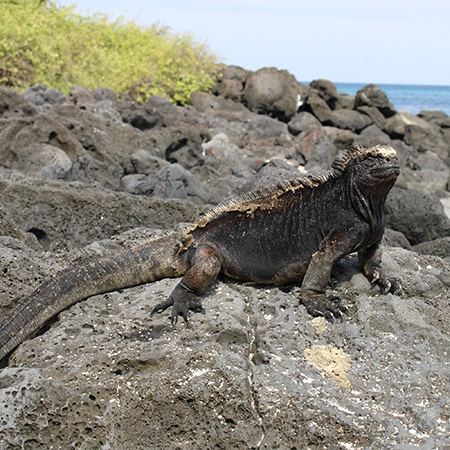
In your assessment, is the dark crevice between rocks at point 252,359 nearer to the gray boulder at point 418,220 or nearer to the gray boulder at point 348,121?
the gray boulder at point 418,220

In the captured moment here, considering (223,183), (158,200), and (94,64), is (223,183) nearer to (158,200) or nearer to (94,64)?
(158,200)

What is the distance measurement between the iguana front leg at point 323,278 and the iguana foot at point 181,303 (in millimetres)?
606

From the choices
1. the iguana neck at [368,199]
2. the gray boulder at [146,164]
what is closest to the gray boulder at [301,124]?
the gray boulder at [146,164]

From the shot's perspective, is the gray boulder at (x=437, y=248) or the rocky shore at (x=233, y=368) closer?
the rocky shore at (x=233, y=368)

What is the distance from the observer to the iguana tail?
264cm

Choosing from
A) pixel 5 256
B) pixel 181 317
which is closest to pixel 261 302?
pixel 181 317

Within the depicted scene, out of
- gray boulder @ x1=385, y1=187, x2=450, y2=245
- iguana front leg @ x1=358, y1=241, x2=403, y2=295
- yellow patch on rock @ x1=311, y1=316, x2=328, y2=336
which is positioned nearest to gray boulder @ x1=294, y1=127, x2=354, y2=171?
gray boulder @ x1=385, y1=187, x2=450, y2=245

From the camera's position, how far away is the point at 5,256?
3.00 m

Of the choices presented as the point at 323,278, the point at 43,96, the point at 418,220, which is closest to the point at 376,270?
the point at 323,278

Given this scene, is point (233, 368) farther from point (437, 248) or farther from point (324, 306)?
point (437, 248)

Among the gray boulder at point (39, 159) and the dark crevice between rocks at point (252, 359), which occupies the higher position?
the dark crevice between rocks at point (252, 359)

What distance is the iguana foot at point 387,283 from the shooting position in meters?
2.97

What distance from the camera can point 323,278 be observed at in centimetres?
290

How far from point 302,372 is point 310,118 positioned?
15.5 m
